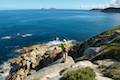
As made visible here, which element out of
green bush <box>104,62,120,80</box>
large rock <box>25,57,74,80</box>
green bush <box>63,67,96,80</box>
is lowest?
large rock <box>25,57,74,80</box>

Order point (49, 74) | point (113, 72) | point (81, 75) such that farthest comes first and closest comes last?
point (49, 74)
point (113, 72)
point (81, 75)

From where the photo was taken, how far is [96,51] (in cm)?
3616

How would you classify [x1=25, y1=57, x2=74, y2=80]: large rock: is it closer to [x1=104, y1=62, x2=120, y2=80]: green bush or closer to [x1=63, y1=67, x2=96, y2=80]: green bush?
[x1=63, y1=67, x2=96, y2=80]: green bush

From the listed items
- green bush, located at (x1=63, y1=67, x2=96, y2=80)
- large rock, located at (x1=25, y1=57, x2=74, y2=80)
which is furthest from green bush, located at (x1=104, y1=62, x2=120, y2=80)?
large rock, located at (x1=25, y1=57, x2=74, y2=80)

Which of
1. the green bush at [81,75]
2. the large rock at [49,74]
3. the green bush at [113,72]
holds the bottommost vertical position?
the large rock at [49,74]

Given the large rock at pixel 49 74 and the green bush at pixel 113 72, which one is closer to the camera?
the green bush at pixel 113 72

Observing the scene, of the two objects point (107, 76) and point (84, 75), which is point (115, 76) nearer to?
point (107, 76)

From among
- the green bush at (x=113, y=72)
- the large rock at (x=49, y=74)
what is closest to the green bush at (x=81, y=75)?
the green bush at (x=113, y=72)

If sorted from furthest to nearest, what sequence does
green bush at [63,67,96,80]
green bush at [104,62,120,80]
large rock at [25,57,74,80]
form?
large rock at [25,57,74,80] → green bush at [104,62,120,80] → green bush at [63,67,96,80]

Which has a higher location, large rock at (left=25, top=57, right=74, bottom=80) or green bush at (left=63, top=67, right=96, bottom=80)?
green bush at (left=63, top=67, right=96, bottom=80)

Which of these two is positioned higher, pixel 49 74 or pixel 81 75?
pixel 81 75

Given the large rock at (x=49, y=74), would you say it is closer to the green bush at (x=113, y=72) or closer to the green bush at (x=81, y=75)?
the green bush at (x=81, y=75)

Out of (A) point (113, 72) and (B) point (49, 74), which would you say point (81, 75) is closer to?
(A) point (113, 72)

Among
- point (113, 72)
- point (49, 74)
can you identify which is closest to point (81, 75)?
point (113, 72)
